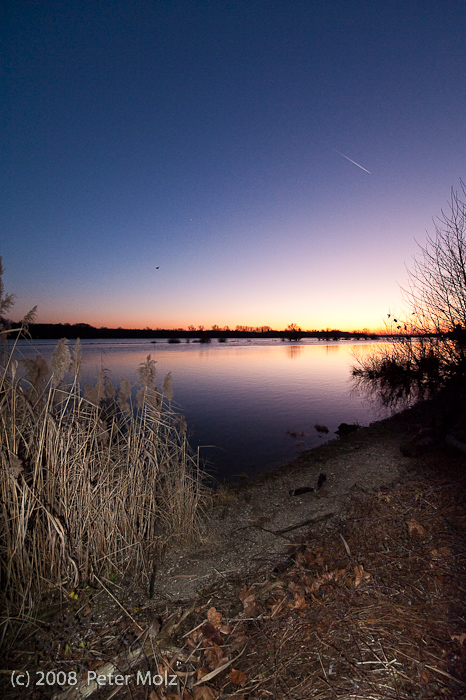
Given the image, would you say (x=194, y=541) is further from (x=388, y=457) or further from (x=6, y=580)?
(x=388, y=457)

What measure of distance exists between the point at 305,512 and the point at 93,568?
2788mm

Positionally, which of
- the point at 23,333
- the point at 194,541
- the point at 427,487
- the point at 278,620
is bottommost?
the point at 194,541

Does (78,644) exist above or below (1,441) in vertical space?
below

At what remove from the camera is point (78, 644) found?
8.39 ft

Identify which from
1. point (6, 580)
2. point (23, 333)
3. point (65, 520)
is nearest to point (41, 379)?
point (23, 333)

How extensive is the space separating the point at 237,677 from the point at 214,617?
58cm

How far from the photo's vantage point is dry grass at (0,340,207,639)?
287cm

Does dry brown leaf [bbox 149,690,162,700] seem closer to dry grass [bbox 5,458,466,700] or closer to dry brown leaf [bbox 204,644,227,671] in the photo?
dry grass [bbox 5,458,466,700]

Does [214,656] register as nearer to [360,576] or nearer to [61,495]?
[360,576]

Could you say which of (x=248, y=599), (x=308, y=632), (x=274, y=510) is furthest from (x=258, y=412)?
(x=308, y=632)

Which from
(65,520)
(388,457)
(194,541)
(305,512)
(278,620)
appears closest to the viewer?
(278,620)

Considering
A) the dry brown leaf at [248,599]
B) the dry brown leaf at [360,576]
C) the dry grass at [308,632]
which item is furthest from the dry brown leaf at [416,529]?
the dry brown leaf at [248,599]

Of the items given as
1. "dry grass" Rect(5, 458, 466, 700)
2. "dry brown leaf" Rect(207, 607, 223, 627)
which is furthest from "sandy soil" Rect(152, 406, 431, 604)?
"dry brown leaf" Rect(207, 607, 223, 627)

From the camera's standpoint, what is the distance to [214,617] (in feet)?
8.86
